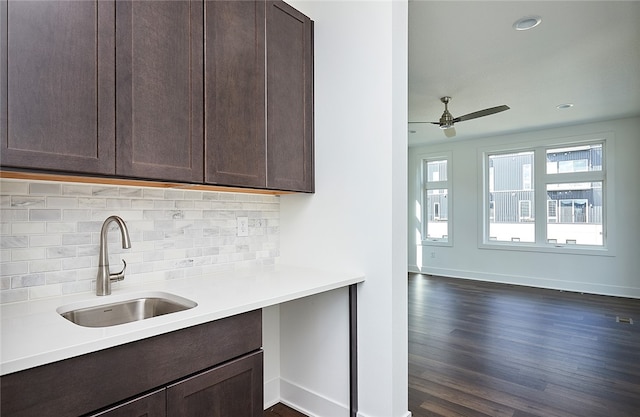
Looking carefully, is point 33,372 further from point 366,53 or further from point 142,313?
point 366,53

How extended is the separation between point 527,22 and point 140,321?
3.05 metres

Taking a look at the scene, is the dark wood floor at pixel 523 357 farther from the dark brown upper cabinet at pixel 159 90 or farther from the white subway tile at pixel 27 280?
the white subway tile at pixel 27 280

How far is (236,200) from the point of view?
2.16 metres

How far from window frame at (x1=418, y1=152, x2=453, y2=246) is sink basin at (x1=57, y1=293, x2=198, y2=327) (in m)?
6.11

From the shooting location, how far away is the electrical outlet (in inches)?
84.7

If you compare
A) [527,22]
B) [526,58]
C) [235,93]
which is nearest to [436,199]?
[526,58]

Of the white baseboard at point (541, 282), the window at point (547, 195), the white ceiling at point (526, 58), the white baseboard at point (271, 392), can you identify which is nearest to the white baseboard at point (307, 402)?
the white baseboard at point (271, 392)

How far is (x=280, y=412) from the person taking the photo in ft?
7.23

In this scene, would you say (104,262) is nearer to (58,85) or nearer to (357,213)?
(58,85)

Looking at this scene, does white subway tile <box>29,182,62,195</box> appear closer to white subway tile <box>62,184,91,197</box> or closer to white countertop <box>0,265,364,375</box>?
white subway tile <box>62,184,91,197</box>

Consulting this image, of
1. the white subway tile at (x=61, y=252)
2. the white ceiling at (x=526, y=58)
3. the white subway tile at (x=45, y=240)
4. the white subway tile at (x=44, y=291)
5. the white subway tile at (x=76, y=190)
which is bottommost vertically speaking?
the white subway tile at (x=44, y=291)

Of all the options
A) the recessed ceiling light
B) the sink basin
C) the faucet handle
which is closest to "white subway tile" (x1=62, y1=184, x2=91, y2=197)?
the faucet handle

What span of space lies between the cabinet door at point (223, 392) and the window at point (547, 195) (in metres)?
5.88

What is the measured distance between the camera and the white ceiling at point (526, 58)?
2.49m
